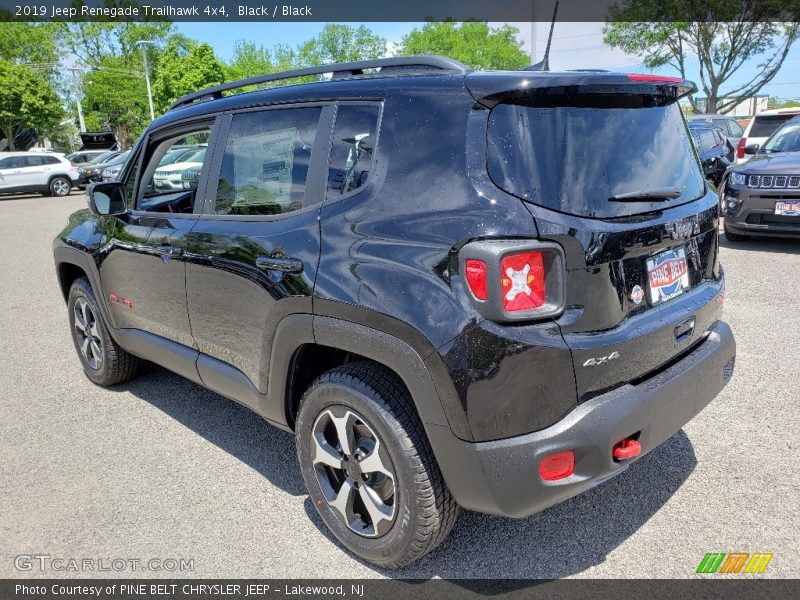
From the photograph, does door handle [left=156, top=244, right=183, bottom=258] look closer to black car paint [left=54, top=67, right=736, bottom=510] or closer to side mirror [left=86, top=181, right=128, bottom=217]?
black car paint [left=54, top=67, right=736, bottom=510]

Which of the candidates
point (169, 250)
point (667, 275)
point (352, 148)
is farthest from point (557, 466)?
point (169, 250)

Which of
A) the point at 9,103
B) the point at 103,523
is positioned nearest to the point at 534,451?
the point at 103,523

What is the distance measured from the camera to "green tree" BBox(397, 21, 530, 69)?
2357 inches

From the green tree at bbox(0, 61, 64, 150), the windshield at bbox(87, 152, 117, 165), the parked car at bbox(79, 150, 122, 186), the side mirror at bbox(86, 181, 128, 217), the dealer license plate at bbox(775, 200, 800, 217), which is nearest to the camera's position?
the side mirror at bbox(86, 181, 128, 217)

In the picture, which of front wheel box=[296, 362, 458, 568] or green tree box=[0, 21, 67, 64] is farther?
green tree box=[0, 21, 67, 64]

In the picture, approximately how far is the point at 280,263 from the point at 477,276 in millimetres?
944

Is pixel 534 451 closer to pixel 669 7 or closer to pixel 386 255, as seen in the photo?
pixel 386 255

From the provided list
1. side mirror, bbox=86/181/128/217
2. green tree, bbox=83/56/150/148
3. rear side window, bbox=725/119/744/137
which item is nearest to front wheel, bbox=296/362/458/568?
side mirror, bbox=86/181/128/217

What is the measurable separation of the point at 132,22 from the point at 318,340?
64.1 metres

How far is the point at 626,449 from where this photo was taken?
2229mm

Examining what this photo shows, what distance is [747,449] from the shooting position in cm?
327

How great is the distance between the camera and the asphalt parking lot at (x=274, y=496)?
2598 mm

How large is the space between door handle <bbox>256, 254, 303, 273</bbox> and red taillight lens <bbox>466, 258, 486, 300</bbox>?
79cm

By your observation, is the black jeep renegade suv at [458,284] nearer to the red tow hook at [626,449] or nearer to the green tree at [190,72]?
the red tow hook at [626,449]
